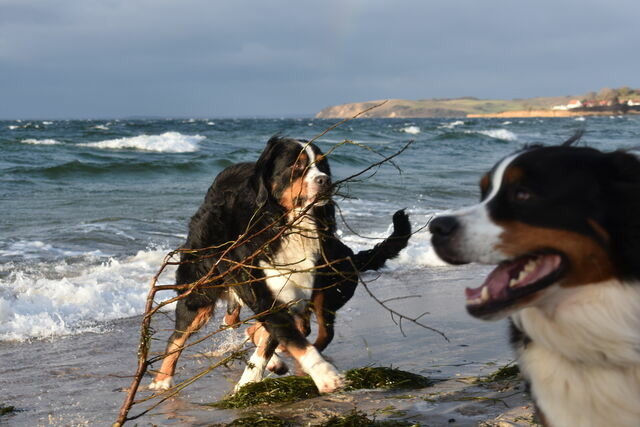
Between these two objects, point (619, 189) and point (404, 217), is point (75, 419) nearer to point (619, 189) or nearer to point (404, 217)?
point (404, 217)

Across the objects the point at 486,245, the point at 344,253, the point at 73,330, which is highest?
the point at 486,245

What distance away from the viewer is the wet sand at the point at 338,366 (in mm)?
4188

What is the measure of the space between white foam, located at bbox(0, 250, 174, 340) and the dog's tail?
237 centimetres

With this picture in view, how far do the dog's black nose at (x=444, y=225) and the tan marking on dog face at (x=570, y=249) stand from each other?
0.17 metres

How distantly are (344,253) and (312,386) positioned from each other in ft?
2.91

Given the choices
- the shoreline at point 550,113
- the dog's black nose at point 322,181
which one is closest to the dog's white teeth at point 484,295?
the dog's black nose at point 322,181

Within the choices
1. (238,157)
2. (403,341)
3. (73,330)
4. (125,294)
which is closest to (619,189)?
(403,341)

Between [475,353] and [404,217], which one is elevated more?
[404,217]

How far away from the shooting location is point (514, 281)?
8.93ft

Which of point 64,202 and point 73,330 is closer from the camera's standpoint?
point 73,330

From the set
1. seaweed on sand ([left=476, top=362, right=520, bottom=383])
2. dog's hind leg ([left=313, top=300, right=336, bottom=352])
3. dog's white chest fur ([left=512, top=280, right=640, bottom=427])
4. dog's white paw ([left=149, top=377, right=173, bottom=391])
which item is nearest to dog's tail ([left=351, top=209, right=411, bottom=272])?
dog's hind leg ([left=313, top=300, right=336, bottom=352])

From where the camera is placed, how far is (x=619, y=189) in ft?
8.86

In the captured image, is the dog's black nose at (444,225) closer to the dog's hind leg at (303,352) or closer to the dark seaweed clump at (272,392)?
the dog's hind leg at (303,352)

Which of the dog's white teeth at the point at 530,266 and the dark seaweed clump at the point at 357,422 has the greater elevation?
the dog's white teeth at the point at 530,266
